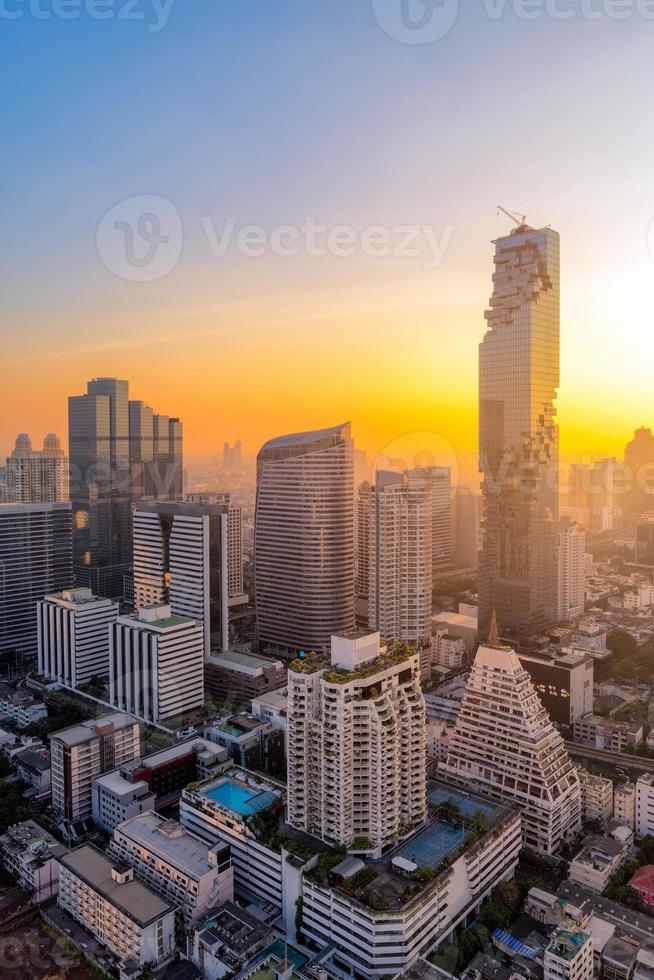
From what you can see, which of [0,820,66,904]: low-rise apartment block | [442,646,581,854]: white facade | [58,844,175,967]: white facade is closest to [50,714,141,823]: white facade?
[0,820,66,904]: low-rise apartment block

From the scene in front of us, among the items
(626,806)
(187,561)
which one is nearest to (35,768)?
(187,561)

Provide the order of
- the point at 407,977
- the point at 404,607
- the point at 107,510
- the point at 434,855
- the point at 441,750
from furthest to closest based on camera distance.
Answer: the point at 107,510, the point at 404,607, the point at 441,750, the point at 434,855, the point at 407,977

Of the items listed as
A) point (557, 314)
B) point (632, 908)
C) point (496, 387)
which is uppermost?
point (557, 314)

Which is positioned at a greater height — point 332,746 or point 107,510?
point 107,510

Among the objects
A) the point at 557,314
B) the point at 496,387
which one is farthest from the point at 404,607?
the point at 557,314

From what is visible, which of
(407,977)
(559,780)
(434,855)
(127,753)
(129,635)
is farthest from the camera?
(129,635)

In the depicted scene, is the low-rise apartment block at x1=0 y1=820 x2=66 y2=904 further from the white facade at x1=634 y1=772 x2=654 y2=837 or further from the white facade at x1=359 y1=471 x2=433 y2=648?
the white facade at x1=359 y1=471 x2=433 y2=648

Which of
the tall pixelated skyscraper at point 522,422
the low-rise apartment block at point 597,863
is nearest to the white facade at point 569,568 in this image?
the tall pixelated skyscraper at point 522,422

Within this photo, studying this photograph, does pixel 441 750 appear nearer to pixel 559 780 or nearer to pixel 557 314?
pixel 559 780

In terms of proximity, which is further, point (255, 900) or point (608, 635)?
point (608, 635)
